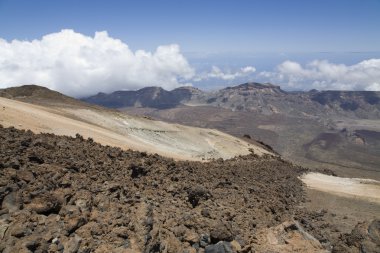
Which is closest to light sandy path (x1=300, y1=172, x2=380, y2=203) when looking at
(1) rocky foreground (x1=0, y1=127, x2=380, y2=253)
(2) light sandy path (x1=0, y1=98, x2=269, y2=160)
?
(2) light sandy path (x1=0, y1=98, x2=269, y2=160)

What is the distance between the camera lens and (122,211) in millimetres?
12922

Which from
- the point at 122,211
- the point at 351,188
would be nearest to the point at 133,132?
the point at 351,188

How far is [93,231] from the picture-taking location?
37.2 feet

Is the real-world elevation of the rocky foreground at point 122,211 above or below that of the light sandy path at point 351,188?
above

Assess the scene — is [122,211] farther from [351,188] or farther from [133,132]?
[133,132]

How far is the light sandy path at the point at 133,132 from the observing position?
2978 centimetres

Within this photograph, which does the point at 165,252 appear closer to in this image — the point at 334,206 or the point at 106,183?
the point at 106,183

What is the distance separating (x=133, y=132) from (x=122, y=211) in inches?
1136

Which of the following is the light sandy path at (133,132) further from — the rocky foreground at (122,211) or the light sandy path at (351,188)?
the light sandy path at (351,188)

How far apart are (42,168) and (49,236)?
12.4 feet

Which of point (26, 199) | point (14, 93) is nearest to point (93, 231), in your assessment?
point (26, 199)

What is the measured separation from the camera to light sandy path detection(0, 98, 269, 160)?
2978cm

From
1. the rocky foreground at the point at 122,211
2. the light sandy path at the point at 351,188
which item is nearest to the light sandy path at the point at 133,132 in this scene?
the rocky foreground at the point at 122,211

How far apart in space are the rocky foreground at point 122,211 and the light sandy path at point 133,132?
29.8 ft
